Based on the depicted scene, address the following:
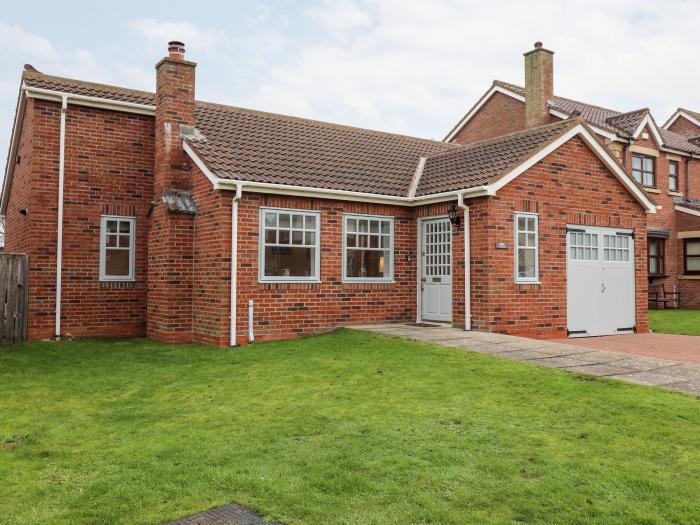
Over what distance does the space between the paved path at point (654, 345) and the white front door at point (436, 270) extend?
2.81 metres

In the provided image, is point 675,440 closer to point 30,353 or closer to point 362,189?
point 362,189

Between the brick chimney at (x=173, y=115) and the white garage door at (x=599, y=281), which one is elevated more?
the brick chimney at (x=173, y=115)

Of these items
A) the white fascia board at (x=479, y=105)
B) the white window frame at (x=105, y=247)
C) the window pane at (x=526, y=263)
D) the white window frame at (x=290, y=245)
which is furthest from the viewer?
the white fascia board at (x=479, y=105)

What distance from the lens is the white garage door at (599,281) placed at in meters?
13.9

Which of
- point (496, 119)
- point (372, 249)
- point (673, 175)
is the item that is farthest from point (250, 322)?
point (673, 175)

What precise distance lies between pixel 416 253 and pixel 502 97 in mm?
15980

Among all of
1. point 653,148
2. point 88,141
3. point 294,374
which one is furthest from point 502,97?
point 294,374

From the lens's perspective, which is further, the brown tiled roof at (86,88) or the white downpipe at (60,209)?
the brown tiled roof at (86,88)

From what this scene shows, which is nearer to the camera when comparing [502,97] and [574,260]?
[574,260]

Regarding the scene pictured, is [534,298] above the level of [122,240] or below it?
below

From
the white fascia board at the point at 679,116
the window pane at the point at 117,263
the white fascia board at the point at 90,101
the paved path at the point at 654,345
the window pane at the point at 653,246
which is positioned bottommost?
→ the paved path at the point at 654,345

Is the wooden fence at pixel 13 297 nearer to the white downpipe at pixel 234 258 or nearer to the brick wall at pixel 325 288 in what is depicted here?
the white downpipe at pixel 234 258

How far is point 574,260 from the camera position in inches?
547

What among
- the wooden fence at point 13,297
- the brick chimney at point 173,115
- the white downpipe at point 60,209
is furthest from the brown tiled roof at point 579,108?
the wooden fence at point 13,297
